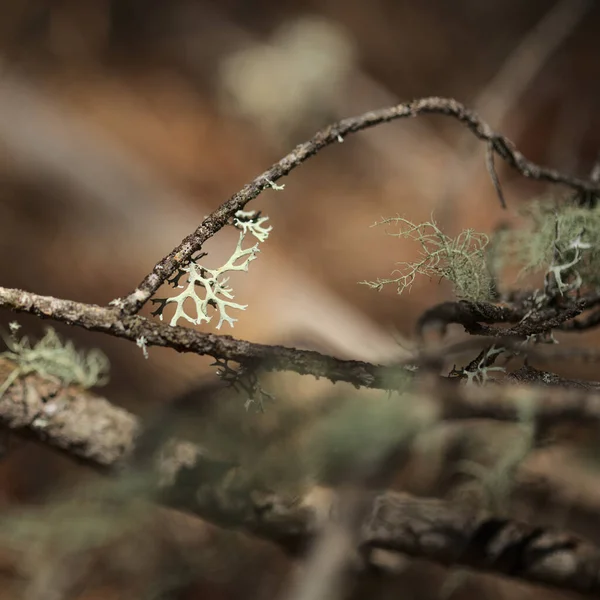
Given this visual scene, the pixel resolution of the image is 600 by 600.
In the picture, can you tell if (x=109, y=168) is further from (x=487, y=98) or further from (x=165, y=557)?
(x=165, y=557)

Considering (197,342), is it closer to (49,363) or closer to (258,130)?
(49,363)

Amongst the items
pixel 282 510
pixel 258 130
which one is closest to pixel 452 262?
pixel 282 510

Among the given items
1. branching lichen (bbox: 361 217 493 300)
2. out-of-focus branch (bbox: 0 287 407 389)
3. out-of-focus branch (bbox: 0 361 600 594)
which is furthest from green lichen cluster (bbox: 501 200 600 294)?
out-of-focus branch (bbox: 0 361 600 594)

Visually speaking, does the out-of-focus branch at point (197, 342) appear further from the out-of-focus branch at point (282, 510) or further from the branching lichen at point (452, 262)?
the out-of-focus branch at point (282, 510)

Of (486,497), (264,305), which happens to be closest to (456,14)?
(264,305)

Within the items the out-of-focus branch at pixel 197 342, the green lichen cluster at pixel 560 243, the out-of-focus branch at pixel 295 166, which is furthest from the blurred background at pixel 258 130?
the out-of-focus branch at pixel 197 342

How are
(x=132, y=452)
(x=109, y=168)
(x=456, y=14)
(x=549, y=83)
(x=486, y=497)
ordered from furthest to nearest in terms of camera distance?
(x=456, y=14) → (x=109, y=168) → (x=549, y=83) → (x=486, y=497) → (x=132, y=452)
